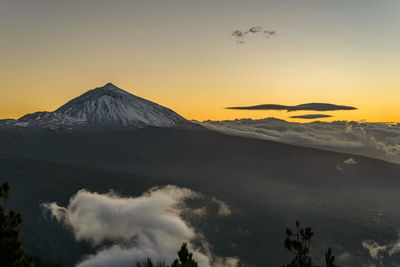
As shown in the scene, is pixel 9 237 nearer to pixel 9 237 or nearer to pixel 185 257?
pixel 9 237

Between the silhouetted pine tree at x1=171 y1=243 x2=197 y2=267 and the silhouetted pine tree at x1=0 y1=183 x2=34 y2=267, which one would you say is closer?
the silhouetted pine tree at x1=171 y1=243 x2=197 y2=267

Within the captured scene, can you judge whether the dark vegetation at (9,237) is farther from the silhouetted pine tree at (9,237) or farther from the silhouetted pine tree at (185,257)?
the silhouetted pine tree at (185,257)

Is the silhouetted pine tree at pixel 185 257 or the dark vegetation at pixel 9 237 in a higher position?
the silhouetted pine tree at pixel 185 257

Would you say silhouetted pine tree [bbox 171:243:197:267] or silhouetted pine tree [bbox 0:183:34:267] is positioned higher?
silhouetted pine tree [bbox 171:243:197:267]

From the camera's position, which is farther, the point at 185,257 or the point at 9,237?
the point at 9,237

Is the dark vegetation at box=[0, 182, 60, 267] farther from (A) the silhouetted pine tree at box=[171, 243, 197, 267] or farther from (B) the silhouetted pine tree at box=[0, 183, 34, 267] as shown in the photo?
(A) the silhouetted pine tree at box=[171, 243, 197, 267]

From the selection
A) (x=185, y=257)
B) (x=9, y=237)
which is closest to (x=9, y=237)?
(x=9, y=237)

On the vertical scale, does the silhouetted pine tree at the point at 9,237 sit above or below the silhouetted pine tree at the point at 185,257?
below

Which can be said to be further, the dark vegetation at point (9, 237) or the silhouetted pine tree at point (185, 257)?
the dark vegetation at point (9, 237)

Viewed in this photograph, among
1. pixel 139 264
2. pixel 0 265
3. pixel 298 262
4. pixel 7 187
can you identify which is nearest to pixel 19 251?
pixel 0 265

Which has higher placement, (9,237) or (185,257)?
(185,257)

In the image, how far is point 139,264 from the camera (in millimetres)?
26297

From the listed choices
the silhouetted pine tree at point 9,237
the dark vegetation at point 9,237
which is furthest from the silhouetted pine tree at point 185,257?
the silhouetted pine tree at point 9,237

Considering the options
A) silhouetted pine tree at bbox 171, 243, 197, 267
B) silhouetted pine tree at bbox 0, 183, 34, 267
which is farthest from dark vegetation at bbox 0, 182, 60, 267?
silhouetted pine tree at bbox 171, 243, 197, 267
